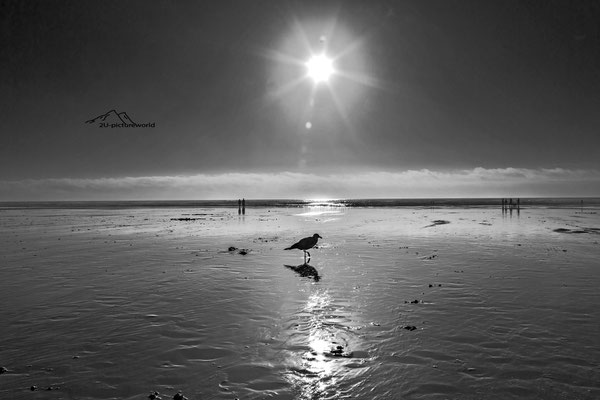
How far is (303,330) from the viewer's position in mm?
8289

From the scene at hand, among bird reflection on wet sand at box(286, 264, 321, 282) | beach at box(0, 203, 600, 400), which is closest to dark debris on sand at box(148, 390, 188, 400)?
beach at box(0, 203, 600, 400)

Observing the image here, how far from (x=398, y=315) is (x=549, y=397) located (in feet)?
13.6

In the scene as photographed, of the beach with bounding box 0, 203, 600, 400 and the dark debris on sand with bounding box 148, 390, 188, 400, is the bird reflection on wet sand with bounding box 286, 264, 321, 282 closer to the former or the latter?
the beach with bounding box 0, 203, 600, 400

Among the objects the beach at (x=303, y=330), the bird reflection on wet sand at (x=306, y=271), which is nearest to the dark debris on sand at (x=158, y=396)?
the beach at (x=303, y=330)

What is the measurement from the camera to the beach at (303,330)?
588cm

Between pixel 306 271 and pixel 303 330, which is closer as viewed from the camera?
pixel 303 330

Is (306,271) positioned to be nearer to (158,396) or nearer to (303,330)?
(303,330)

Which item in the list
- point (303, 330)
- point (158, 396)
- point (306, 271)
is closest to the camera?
point (158, 396)

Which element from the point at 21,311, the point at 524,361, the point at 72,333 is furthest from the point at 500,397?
the point at 21,311

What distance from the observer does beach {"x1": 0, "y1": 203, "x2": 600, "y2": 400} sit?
19.3ft

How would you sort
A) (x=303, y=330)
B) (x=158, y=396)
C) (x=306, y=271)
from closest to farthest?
(x=158, y=396) < (x=303, y=330) < (x=306, y=271)

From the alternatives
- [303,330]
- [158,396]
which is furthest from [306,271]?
[158,396]

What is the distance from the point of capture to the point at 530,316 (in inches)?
358

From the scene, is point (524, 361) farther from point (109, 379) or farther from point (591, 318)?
Result: point (109, 379)
